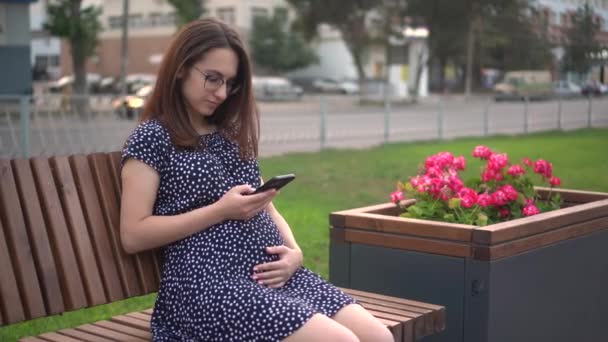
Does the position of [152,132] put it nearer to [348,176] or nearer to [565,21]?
[565,21]

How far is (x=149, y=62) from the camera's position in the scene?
57.7 meters

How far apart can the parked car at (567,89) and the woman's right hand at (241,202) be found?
228 inches

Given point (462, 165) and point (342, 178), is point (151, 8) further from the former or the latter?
point (462, 165)

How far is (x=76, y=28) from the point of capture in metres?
28.8

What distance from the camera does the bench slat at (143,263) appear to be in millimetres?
3369

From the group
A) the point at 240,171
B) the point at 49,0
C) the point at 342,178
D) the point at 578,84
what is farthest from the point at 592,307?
the point at 49,0

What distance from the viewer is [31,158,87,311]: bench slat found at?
3.15 m

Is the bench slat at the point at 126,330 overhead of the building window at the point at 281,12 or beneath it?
beneath

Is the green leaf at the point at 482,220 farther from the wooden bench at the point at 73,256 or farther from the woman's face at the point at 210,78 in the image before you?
the woman's face at the point at 210,78

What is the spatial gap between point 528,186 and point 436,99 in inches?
625

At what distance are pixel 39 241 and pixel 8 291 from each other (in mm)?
214

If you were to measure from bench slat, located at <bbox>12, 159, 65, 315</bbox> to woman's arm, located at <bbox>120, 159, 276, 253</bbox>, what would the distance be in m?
0.29

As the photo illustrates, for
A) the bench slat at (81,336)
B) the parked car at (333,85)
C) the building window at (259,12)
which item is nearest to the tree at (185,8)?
the parked car at (333,85)

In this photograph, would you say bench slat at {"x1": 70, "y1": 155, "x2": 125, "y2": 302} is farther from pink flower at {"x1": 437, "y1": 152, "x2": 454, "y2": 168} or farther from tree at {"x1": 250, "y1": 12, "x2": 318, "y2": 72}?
tree at {"x1": 250, "y1": 12, "x2": 318, "y2": 72}
